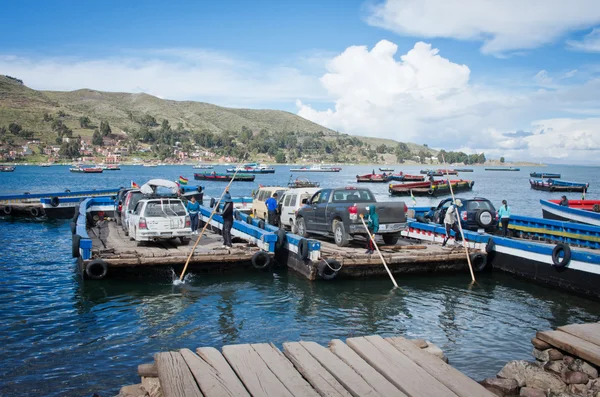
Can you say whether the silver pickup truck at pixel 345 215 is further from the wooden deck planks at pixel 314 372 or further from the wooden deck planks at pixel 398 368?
the wooden deck planks at pixel 314 372

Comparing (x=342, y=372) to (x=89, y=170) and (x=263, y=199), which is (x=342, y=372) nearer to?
(x=263, y=199)

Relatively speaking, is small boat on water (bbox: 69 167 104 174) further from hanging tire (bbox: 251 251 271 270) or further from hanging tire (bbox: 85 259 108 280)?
hanging tire (bbox: 85 259 108 280)

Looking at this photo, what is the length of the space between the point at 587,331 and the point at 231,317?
7743 mm

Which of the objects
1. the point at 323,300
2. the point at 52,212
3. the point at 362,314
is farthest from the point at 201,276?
the point at 52,212

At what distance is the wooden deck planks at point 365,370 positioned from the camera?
5.71 metres

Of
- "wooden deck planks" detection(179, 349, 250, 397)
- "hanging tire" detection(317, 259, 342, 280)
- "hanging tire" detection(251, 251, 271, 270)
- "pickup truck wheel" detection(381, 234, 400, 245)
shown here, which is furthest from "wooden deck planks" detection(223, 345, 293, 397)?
A: "pickup truck wheel" detection(381, 234, 400, 245)

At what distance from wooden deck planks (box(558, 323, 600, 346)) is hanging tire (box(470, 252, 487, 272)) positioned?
8972 mm

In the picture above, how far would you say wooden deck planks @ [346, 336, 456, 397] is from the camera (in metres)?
5.73

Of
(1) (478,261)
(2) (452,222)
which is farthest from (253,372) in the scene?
(2) (452,222)

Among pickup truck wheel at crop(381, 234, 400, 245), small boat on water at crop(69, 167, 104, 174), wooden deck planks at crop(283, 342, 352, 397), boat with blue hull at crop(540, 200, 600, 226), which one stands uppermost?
boat with blue hull at crop(540, 200, 600, 226)

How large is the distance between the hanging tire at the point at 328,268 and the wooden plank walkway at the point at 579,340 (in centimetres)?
770

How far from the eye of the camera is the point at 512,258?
17.5 m

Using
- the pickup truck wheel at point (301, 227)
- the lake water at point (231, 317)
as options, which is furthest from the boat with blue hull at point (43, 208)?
the pickup truck wheel at point (301, 227)

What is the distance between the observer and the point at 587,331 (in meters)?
8.32
